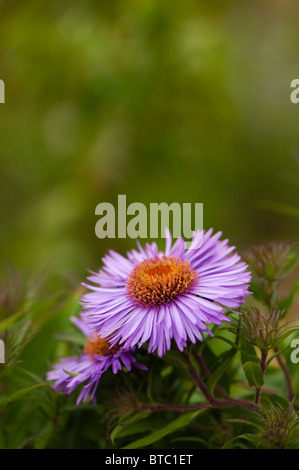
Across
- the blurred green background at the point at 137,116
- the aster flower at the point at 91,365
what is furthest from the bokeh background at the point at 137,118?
the aster flower at the point at 91,365

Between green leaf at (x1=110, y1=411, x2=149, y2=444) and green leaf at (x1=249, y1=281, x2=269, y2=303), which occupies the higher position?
green leaf at (x1=249, y1=281, x2=269, y2=303)

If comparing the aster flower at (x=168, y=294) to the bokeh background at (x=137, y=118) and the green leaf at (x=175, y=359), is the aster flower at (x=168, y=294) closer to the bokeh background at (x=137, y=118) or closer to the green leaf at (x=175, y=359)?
the green leaf at (x=175, y=359)

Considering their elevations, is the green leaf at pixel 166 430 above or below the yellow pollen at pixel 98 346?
below

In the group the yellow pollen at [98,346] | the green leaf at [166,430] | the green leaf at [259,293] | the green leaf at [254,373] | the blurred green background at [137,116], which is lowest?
the green leaf at [166,430]

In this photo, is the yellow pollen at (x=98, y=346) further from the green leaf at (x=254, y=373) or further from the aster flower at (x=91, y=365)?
the green leaf at (x=254, y=373)

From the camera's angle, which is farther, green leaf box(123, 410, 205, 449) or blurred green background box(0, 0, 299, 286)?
blurred green background box(0, 0, 299, 286)

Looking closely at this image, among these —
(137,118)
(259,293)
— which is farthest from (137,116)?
(259,293)

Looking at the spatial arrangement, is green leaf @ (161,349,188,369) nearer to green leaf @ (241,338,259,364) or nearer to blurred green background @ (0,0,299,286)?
green leaf @ (241,338,259,364)

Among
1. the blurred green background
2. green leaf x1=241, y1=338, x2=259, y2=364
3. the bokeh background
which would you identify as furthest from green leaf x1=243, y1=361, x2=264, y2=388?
the blurred green background

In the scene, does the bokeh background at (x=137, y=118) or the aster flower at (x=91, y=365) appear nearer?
the aster flower at (x=91, y=365)
